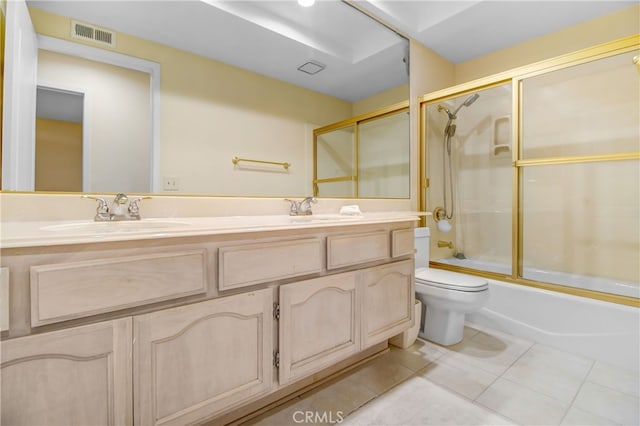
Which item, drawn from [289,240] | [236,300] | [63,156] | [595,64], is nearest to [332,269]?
[289,240]

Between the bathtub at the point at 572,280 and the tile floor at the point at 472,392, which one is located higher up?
the bathtub at the point at 572,280

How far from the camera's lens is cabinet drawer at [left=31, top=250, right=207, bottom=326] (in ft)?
2.24

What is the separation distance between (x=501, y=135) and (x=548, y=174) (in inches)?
19.1

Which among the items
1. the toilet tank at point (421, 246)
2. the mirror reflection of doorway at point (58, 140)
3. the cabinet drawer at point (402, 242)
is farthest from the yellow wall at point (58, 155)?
the toilet tank at point (421, 246)

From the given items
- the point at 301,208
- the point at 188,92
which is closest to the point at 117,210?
the point at 188,92

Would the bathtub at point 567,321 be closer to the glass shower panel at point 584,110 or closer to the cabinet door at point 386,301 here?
the cabinet door at point 386,301

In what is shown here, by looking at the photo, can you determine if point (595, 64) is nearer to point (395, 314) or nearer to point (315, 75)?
point (315, 75)

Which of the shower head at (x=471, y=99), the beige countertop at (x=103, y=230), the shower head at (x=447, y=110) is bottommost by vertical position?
the beige countertop at (x=103, y=230)

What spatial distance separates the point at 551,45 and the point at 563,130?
680 millimetres

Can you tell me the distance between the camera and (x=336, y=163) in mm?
1952

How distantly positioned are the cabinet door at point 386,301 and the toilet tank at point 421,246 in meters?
0.67

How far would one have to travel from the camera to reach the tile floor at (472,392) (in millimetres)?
1227

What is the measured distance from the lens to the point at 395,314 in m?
1.53

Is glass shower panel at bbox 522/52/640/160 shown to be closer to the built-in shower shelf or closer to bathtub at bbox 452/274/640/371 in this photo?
the built-in shower shelf
